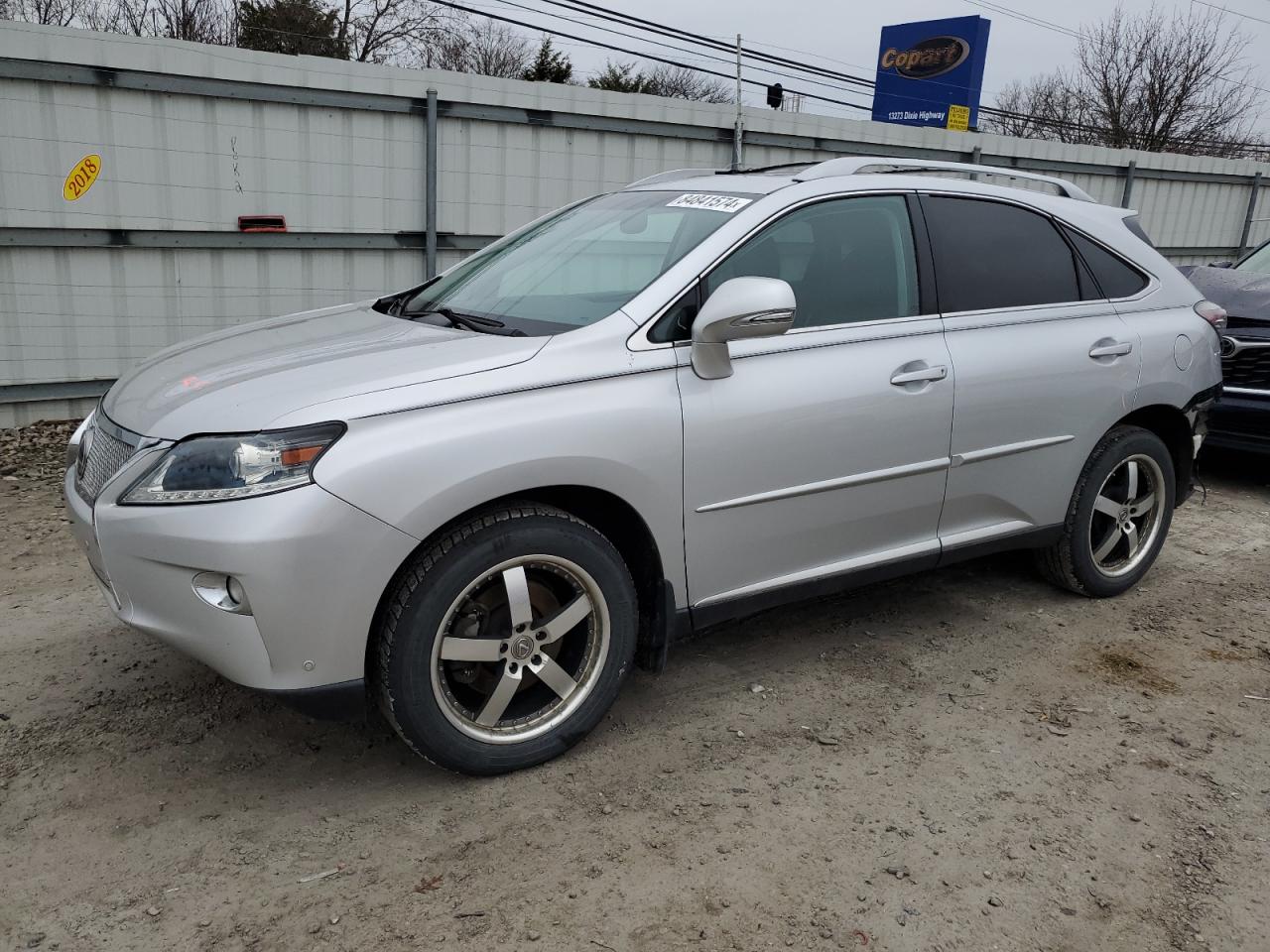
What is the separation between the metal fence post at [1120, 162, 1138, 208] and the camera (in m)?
12.8

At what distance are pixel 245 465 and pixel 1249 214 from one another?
16.1 meters

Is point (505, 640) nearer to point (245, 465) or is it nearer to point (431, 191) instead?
point (245, 465)

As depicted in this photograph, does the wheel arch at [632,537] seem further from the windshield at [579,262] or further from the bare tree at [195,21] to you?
the bare tree at [195,21]

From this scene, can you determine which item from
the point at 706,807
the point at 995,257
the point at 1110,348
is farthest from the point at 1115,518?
the point at 706,807

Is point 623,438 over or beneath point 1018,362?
beneath

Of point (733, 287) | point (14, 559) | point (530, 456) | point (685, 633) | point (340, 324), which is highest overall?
point (733, 287)

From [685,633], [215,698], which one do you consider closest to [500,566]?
[685,633]

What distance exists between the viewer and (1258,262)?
24.6ft

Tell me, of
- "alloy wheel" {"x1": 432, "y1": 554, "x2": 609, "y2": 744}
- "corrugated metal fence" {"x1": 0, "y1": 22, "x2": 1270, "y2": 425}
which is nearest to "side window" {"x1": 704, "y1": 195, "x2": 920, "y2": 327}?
"alloy wheel" {"x1": 432, "y1": 554, "x2": 609, "y2": 744}

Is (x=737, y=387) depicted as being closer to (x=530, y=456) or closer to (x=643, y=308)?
(x=643, y=308)

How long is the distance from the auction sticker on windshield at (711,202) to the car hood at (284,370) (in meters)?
0.88

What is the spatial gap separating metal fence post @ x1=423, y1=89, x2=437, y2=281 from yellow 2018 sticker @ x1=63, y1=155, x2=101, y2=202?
2197mm

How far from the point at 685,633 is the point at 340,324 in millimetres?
1575

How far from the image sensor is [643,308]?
3100mm
